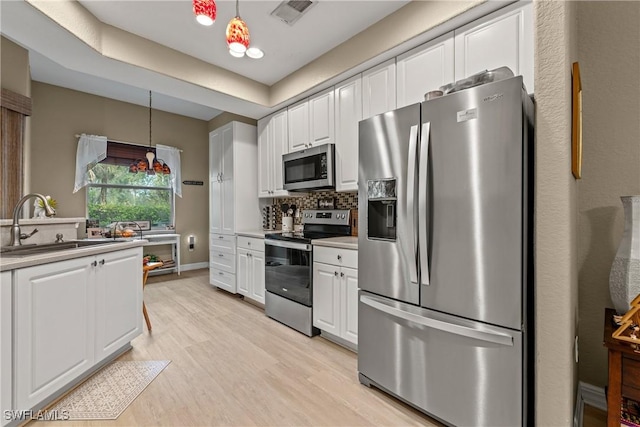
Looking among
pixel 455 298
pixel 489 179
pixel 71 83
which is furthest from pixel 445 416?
pixel 71 83

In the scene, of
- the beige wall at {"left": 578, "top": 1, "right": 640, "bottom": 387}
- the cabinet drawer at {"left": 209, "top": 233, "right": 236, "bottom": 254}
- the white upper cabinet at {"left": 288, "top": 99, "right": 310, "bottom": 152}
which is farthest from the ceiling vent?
the cabinet drawer at {"left": 209, "top": 233, "right": 236, "bottom": 254}

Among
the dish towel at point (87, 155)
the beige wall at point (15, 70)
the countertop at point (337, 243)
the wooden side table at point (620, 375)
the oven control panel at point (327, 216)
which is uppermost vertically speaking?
the beige wall at point (15, 70)

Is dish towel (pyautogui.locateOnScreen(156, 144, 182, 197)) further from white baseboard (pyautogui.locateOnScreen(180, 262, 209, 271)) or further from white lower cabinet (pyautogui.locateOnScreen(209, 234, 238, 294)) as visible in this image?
white lower cabinet (pyautogui.locateOnScreen(209, 234, 238, 294))

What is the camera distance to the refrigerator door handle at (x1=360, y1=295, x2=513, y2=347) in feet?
4.36

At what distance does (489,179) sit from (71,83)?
18.1ft

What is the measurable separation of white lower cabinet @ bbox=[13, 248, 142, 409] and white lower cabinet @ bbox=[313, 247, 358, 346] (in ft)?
5.11

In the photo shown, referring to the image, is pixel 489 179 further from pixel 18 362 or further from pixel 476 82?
pixel 18 362

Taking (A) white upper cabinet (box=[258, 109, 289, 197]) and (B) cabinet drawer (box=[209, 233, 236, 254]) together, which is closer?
(A) white upper cabinet (box=[258, 109, 289, 197])

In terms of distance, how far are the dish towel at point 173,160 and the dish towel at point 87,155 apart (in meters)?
0.83

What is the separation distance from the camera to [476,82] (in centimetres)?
160

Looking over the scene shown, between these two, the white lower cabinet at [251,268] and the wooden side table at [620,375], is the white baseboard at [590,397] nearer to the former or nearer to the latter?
the wooden side table at [620,375]

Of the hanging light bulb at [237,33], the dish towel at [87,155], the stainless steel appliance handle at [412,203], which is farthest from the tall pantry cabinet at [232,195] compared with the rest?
the stainless steel appliance handle at [412,203]

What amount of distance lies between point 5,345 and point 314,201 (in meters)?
2.83

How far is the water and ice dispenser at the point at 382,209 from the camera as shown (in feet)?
5.85
